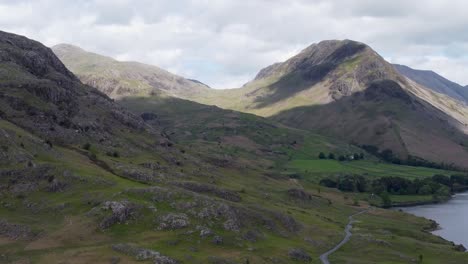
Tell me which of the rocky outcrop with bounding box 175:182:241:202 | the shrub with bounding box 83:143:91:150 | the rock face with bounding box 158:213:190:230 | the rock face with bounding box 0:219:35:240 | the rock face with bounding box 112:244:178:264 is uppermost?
the shrub with bounding box 83:143:91:150

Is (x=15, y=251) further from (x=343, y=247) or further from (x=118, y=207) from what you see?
(x=343, y=247)

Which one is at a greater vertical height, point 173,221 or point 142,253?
point 173,221

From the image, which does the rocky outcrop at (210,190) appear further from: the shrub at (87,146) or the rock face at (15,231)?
the rock face at (15,231)

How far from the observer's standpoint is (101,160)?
18075 centimetres

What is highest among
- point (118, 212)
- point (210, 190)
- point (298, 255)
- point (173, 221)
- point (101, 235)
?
point (210, 190)

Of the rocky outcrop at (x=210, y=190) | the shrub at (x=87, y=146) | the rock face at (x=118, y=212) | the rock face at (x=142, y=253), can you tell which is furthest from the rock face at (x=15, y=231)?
the shrub at (x=87, y=146)

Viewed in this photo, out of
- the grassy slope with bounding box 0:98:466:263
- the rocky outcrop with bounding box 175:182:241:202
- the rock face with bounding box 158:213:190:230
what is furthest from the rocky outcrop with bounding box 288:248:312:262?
the rocky outcrop with bounding box 175:182:241:202

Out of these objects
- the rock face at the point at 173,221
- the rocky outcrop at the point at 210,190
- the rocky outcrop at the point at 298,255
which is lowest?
the rocky outcrop at the point at 298,255

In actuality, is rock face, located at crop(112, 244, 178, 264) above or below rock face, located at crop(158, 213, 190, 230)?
below

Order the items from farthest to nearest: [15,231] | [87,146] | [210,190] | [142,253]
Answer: [87,146], [210,190], [15,231], [142,253]

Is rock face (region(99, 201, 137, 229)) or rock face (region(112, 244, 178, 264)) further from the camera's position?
rock face (region(99, 201, 137, 229))

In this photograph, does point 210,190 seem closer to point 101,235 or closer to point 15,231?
point 101,235

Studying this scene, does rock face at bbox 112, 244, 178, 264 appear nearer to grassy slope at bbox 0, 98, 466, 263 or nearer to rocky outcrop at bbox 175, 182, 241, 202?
grassy slope at bbox 0, 98, 466, 263

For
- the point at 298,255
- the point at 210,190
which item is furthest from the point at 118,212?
the point at 210,190
